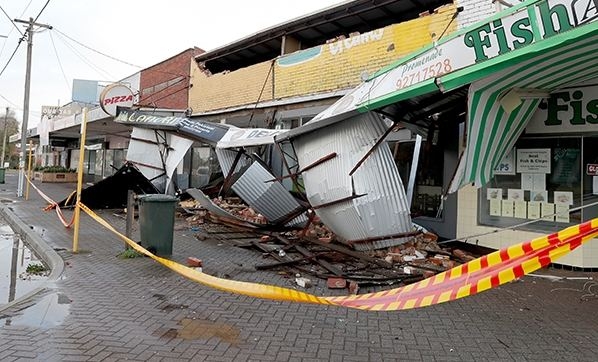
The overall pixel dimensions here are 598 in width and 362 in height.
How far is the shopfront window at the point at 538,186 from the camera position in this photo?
25.3ft

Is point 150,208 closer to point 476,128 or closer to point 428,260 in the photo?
point 428,260

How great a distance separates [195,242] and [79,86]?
29900mm

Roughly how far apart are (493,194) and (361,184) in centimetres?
294

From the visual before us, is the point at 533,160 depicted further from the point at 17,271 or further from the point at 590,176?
the point at 17,271

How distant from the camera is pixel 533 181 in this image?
8.09 meters

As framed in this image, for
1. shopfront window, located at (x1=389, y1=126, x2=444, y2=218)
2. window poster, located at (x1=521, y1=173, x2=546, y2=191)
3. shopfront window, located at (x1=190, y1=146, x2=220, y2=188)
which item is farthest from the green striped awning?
shopfront window, located at (x1=190, y1=146, x2=220, y2=188)

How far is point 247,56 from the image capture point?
58.1ft

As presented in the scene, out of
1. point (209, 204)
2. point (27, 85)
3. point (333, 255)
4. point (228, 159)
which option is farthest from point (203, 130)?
point (27, 85)

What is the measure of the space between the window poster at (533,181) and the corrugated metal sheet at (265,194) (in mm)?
4580

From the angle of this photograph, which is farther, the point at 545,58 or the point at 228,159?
the point at 228,159

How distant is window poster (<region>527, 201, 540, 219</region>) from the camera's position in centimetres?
801

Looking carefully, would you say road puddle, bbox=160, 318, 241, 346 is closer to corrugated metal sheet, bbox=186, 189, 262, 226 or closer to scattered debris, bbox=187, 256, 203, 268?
scattered debris, bbox=187, 256, 203, 268

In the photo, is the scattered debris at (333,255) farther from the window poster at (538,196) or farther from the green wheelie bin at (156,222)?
the green wheelie bin at (156,222)

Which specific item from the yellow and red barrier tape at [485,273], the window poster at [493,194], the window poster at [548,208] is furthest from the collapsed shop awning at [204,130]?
the yellow and red barrier tape at [485,273]
